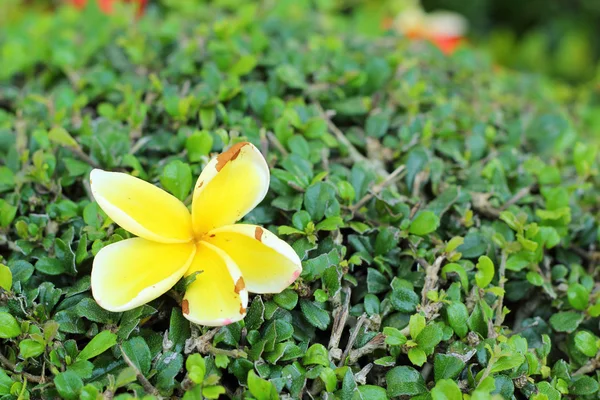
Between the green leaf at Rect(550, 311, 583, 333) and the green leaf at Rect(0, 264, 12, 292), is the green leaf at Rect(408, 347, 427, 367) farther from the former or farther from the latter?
the green leaf at Rect(0, 264, 12, 292)

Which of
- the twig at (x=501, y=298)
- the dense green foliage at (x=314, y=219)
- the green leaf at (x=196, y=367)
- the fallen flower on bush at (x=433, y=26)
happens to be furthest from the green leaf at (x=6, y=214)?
the fallen flower on bush at (x=433, y=26)

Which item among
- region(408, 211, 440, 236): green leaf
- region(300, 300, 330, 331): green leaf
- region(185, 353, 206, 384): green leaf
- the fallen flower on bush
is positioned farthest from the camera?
the fallen flower on bush

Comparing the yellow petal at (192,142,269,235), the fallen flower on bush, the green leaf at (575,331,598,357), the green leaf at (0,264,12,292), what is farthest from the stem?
the fallen flower on bush

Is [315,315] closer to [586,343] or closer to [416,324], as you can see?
[416,324]

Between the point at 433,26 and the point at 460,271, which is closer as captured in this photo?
the point at 460,271

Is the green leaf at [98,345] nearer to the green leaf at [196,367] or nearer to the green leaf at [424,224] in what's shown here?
the green leaf at [196,367]

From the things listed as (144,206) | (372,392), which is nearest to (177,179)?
(144,206)
